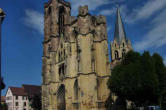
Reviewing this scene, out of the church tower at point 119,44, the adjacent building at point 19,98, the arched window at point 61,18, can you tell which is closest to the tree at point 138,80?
the arched window at point 61,18

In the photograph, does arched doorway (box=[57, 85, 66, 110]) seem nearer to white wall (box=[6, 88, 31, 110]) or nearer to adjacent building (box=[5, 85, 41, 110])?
adjacent building (box=[5, 85, 41, 110])

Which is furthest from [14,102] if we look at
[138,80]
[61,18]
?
[138,80]

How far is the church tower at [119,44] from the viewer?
60.3m

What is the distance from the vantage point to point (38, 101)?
57.2m

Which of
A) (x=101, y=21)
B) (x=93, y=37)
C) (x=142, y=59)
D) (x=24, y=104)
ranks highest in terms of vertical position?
(x=101, y=21)

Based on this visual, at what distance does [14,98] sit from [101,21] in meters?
40.2

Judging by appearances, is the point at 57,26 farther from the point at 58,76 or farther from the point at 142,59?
the point at 142,59

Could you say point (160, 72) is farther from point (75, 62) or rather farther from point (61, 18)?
point (61, 18)

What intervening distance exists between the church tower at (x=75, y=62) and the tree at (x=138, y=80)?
6521 millimetres

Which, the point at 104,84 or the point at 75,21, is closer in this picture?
the point at 104,84

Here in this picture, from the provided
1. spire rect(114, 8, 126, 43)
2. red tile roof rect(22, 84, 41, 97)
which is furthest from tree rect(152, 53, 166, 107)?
red tile roof rect(22, 84, 41, 97)

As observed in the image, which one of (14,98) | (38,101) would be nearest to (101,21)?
(38,101)

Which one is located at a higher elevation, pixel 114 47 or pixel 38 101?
pixel 114 47

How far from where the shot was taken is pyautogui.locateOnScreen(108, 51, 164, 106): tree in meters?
28.4
